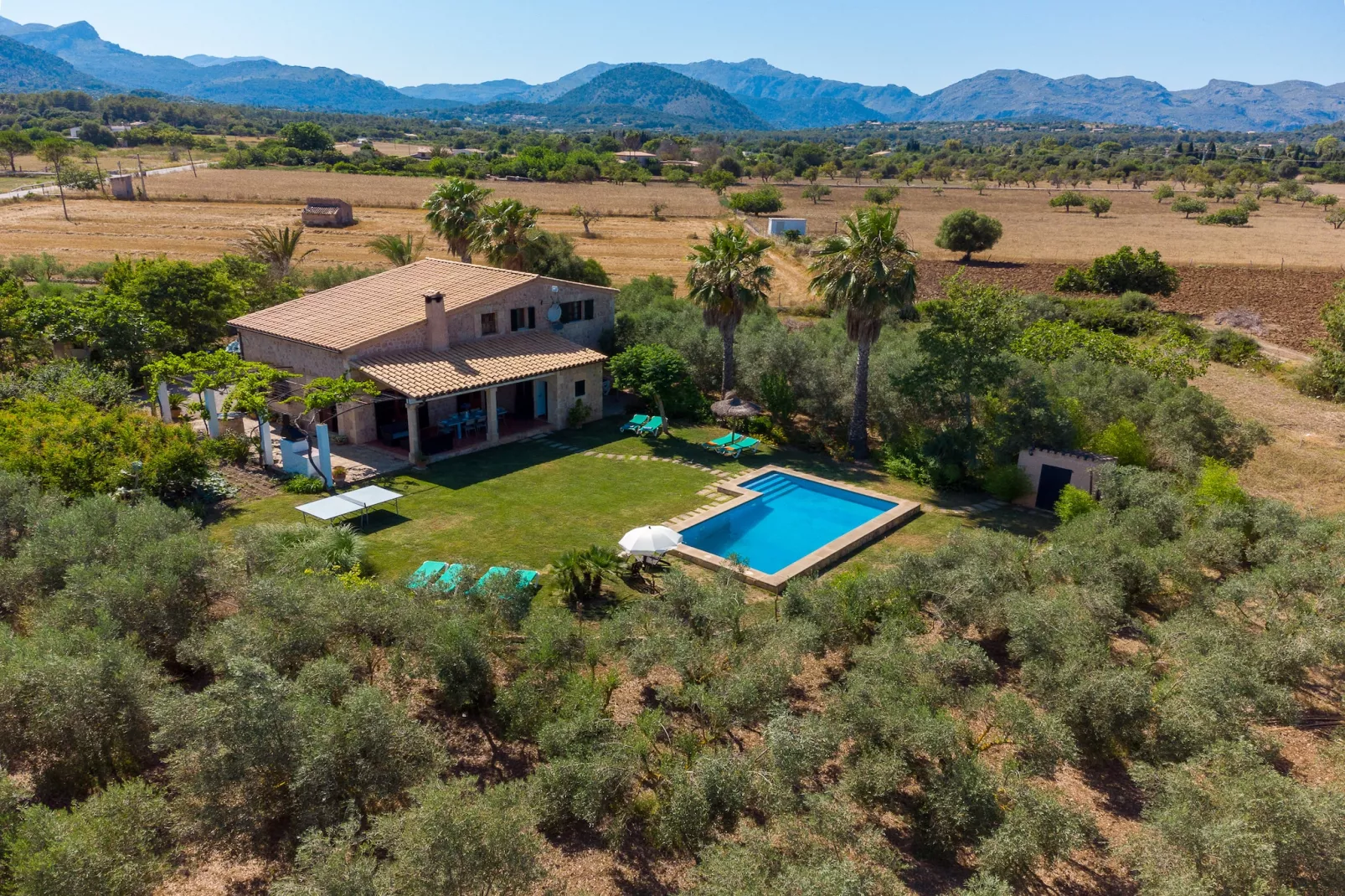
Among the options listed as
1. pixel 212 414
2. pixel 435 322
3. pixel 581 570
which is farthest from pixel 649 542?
pixel 212 414

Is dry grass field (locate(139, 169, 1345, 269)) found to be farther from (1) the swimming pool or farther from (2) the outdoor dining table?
(2) the outdoor dining table

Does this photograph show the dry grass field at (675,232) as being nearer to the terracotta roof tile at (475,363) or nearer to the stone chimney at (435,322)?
the terracotta roof tile at (475,363)

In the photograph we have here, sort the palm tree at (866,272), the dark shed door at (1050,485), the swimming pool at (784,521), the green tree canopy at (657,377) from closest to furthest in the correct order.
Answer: the swimming pool at (784,521)
the dark shed door at (1050,485)
the palm tree at (866,272)
the green tree canopy at (657,377)

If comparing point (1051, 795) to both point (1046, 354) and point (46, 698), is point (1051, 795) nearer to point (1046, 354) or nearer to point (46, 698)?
point (46, 698)

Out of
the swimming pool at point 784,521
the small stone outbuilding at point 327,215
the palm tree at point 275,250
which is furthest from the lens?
the small stone outbuilding at point 327,215

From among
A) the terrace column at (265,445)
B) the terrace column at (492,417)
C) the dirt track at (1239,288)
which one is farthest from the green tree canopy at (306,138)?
the terrace column at (265,445)

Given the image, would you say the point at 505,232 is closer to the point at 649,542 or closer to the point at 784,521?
the point at 784,521

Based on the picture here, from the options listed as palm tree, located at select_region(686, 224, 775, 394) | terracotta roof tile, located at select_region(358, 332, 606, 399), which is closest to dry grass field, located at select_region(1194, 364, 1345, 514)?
palm tree, located at select_region(686, 224, 775, 394)

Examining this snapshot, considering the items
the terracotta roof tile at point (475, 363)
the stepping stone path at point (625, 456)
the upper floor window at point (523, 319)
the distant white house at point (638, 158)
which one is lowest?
the stepping stone path at point (625, 456)
